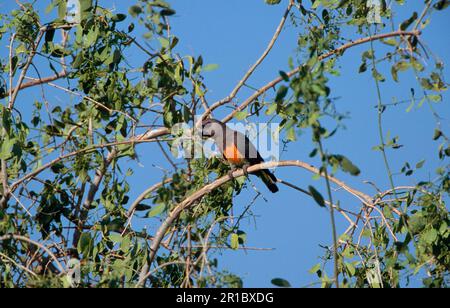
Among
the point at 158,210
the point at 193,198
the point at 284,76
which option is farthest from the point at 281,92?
the point at 193,198

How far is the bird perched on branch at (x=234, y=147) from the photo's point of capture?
618 cm

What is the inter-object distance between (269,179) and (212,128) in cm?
60

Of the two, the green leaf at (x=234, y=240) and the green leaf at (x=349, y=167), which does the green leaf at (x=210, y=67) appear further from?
the green leaf at (x=349, y=167)

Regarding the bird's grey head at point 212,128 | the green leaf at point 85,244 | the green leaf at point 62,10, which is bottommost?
the green leaf at point 85,244

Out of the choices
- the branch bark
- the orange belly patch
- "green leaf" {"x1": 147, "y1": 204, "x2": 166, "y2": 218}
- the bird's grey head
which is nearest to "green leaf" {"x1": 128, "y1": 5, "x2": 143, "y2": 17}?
"green leaf" {"x1": 147, "y1": 204, "x2": 166, "y2": 218}

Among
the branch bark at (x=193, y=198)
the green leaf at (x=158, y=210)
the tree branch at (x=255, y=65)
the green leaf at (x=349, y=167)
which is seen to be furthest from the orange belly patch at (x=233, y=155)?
the green leaf at (x=349, y=167)

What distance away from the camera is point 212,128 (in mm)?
6191

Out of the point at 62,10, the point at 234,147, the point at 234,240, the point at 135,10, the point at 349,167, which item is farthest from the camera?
the point at 234,147

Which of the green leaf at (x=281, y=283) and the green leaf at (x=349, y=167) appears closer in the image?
the green leaf at (x=349, y=167)

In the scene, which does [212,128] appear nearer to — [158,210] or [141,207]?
[141,207]

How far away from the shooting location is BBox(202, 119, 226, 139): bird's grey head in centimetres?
600

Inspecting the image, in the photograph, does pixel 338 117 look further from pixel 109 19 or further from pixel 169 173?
pixel 109 19

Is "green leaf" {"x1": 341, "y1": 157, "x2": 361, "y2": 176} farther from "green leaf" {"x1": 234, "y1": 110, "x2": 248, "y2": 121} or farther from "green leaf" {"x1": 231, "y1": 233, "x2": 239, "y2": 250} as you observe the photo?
"green leaf" {"x1": 234, "y1": 110, "x2": 248, "y2": 121}
